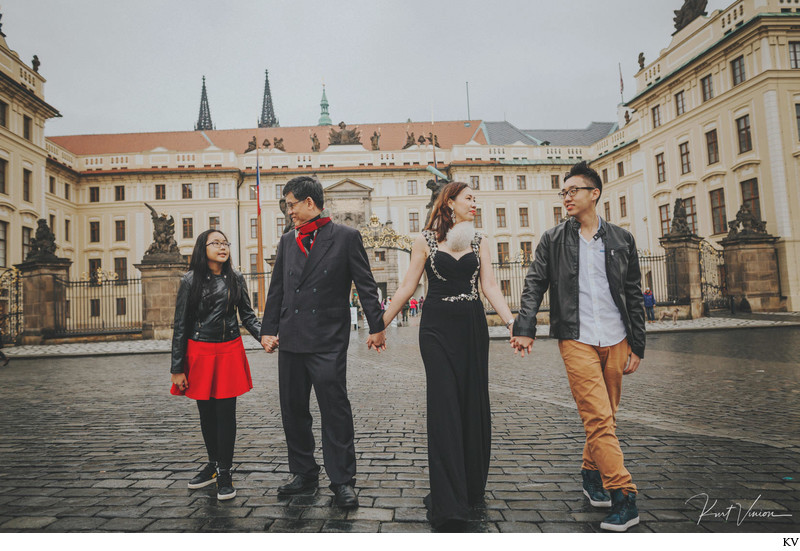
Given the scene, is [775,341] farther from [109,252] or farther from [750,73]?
[109,252]

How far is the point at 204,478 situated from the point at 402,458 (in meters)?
1.44

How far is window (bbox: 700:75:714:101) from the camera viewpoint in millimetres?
27891

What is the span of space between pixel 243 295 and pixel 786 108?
29.5m

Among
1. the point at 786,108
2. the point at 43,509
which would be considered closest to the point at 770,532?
the point at 43,509

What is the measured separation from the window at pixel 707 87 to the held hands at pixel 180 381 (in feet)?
107

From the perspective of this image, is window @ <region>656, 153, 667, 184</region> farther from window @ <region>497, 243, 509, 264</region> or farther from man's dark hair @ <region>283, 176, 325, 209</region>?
man's dark hair @ <region>283, 176, 325, 209</region>

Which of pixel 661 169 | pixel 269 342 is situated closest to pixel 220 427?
pixel 269 342

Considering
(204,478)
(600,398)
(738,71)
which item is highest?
(738,71)

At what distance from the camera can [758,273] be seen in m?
20.8

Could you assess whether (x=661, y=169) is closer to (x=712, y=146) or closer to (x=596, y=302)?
(x=712, y=146)

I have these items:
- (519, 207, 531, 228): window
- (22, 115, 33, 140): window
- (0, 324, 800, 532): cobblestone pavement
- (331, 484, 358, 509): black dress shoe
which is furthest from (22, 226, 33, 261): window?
(519, 207, 531, 228): window

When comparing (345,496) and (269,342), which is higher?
(269,342)

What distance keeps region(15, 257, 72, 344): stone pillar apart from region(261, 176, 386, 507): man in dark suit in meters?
19.1

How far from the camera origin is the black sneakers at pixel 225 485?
124 inches
